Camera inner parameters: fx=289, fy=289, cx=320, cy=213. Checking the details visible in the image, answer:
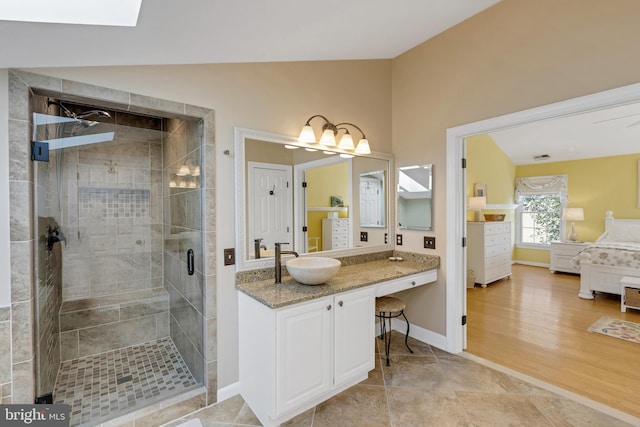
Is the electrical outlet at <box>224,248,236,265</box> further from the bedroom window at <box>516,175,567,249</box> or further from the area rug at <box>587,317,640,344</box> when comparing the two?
the bedroom window at <box>516,175,567,249</box>

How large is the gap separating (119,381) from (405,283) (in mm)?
2453

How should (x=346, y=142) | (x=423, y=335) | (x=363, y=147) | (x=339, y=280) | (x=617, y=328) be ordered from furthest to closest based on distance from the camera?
(x=617, y=328), (x=423, y=335), (x=363, y=147), (x=346, y=142), (x=339, y=280)

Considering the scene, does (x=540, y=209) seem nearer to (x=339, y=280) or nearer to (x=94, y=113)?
(x=339, y=280)

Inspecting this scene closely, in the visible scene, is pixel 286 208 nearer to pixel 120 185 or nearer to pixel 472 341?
pixel 120 185

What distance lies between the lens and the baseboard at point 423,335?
9.05ft

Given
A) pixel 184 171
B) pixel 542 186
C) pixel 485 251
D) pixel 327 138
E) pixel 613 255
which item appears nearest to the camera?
pixel 184 171

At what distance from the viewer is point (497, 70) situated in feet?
7.61

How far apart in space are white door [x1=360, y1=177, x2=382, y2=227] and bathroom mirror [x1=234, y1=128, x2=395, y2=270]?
10 mm

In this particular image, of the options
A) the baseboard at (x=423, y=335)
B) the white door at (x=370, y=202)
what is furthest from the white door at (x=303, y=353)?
the baseboard at (x=423, y=335)

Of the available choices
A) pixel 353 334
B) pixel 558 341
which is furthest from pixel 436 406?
pixel 558 341

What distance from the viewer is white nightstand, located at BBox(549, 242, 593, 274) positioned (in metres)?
5.69

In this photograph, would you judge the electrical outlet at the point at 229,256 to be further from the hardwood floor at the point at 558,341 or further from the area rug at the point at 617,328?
the area rug at the point at 617,328

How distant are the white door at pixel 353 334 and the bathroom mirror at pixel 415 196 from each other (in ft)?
3.57

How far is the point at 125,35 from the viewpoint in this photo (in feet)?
3.61
